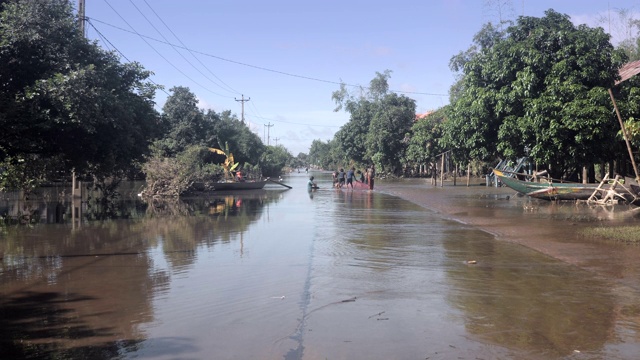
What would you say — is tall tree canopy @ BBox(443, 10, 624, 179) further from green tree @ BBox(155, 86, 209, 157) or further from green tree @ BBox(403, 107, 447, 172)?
green tree @ BBox(155, 86, 209, 157)

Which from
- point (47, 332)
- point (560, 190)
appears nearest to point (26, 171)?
point (47, 332)

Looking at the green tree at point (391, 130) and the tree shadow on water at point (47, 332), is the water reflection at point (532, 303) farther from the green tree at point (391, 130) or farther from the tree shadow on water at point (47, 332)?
the green tree at point (391, 130)

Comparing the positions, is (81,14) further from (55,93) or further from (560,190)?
(560,190)

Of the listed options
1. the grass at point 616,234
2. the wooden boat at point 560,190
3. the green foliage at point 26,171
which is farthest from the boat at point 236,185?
the grass at point 616,234

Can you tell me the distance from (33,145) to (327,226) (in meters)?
9.03

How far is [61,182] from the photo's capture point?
102ft

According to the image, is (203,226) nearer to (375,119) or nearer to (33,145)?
(33,145)

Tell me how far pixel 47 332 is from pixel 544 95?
20.3 meters

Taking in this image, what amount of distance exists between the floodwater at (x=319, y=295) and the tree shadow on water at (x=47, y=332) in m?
0.02

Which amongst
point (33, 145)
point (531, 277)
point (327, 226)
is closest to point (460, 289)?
point (531, 277)

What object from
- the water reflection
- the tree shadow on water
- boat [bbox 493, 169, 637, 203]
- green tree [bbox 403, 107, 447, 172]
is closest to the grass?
the water reflection

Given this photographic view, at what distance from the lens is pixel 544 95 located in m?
21.5

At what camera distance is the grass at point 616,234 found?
11868 millimetres

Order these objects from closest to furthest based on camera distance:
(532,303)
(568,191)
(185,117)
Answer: (532,303), (568,191), (185,117)
